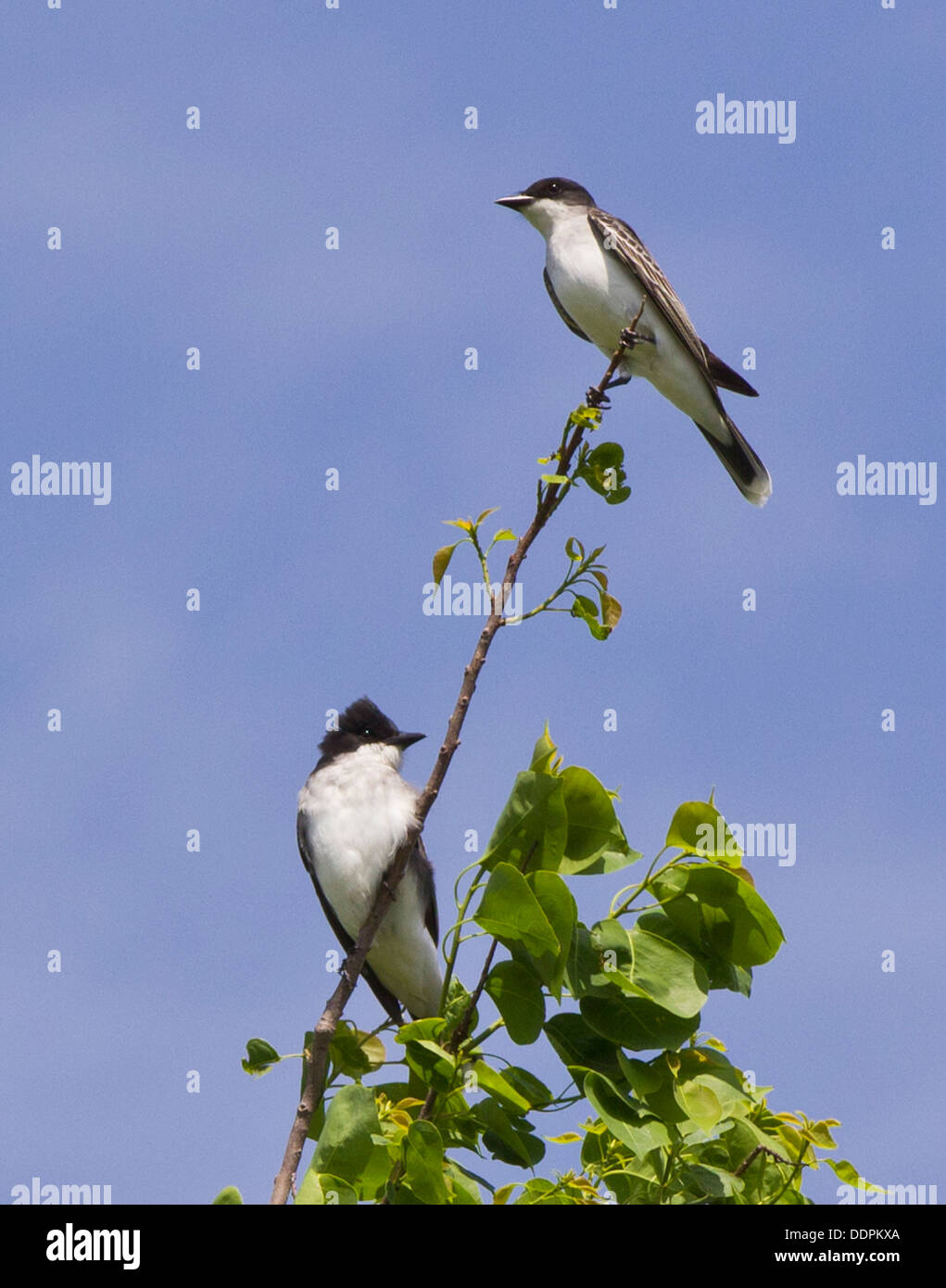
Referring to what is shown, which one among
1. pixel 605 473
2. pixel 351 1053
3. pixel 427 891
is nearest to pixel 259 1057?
pixel 351 1053

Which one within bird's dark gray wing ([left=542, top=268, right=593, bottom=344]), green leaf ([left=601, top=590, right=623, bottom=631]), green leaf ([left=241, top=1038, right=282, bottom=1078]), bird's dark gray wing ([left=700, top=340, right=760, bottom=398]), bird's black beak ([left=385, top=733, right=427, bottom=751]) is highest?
bird's dark gray wing ([left=542, top=268, right=593, bottom=344])

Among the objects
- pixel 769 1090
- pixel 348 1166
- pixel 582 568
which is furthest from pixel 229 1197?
pixel 582 568

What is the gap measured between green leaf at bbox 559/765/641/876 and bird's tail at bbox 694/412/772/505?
205 inches

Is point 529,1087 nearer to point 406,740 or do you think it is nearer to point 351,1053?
point 351,1053

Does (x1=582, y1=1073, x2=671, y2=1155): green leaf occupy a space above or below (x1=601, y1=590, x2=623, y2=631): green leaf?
below

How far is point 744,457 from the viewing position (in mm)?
8430

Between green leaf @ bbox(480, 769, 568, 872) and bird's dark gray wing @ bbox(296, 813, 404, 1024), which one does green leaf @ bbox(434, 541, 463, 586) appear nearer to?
green leaf @ bbox(480, 769, 568, 872)

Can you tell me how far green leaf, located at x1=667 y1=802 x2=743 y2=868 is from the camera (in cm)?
326

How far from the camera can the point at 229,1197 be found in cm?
297

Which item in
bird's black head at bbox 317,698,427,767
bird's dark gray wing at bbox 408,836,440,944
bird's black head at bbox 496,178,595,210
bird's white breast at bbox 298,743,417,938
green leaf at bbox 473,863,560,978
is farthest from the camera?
bird's black head at bbox 496,178,595,210

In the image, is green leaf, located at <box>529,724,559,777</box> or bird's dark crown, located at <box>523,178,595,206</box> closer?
green leaf, located at <box>529,724,559,777</box>

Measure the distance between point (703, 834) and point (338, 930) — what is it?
12.5 ft

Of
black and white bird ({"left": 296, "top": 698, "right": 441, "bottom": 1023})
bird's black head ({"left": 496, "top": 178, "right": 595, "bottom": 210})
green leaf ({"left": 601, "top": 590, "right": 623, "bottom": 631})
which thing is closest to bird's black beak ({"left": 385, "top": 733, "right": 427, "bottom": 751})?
black and white bird ({"left": 296, "top": 698, "right": 441, "bottom": 1023})

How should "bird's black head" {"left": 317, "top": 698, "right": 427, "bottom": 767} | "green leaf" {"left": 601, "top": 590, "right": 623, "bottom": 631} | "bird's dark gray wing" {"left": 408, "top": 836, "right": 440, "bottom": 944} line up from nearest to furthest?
1. "green leaf" {"left": 601, "top": 590, "right": 623, "bottom": 631}
2. "bird's dark gray wing" {"left": 408, "top": 836, "right": 440, "bottom": 944}
3. "bird's black head" {"left": 317, "top": 698, "right": 427, "bottom": 767}
